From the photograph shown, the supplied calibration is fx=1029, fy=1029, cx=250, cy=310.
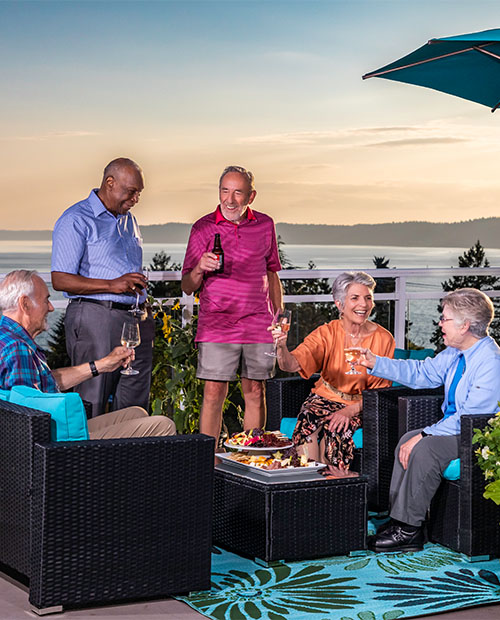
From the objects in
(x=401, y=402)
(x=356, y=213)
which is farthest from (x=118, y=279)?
(x=356, y=213)

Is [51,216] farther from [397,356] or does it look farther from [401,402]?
[401,402]

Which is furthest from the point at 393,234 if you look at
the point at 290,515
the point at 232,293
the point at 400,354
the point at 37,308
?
the point at 37,308

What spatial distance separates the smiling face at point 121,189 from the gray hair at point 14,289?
149 cm

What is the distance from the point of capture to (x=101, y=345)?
5.50 m

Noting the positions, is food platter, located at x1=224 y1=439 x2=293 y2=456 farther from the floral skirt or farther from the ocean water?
the ocean water

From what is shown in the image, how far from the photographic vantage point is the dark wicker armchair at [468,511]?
4.34m

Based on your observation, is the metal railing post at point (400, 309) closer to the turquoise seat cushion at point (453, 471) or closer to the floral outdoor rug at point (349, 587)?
the turquoise seat cushion at point (453, 471)

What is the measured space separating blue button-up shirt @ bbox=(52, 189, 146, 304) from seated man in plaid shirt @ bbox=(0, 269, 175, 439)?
1.06 m

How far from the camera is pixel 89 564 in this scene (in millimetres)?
3623

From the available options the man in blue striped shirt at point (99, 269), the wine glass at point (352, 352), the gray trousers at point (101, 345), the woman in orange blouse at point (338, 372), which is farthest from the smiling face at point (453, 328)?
the gray trousers at point (101, 345)

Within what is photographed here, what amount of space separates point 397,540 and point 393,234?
7.68 m

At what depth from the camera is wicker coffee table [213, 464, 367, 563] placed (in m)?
4.26

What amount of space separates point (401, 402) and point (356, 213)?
7.10 meters

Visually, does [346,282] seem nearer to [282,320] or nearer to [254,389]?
[282,320]
